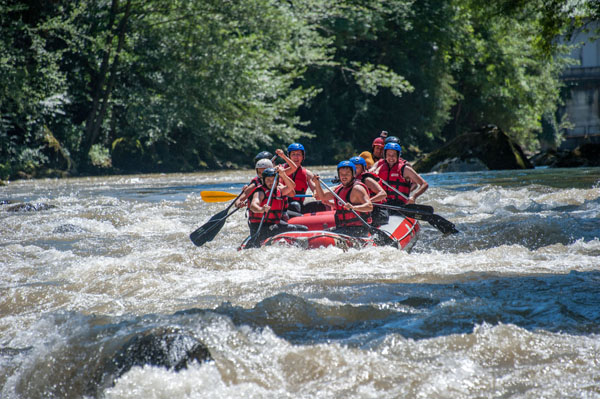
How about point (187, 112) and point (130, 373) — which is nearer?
point (130, 373)

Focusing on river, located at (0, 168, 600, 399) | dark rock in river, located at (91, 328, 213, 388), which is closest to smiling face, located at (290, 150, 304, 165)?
river, located at (0, 168, 600, 399)

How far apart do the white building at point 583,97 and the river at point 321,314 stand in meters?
38.7

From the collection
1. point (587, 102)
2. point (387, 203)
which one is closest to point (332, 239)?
point (387, 203)

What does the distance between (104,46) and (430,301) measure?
1830cm

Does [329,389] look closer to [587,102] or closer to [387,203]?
[387,203]

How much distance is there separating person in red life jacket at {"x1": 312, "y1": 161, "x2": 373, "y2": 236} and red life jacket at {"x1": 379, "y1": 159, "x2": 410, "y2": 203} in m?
1.05

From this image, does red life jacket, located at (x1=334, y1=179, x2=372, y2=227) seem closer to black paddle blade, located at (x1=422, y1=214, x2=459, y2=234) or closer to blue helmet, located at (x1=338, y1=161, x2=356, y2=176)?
blue helmet, located at (x1=338, y1=161, x2=356, y2=176)

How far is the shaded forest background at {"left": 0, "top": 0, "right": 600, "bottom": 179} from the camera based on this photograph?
19.5m

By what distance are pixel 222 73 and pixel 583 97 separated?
32.6 meters

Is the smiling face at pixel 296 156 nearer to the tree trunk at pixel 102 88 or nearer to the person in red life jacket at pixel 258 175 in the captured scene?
the person in red life jacket at pixel 258 175

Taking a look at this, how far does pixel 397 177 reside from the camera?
877 centimetres

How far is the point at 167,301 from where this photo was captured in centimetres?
489

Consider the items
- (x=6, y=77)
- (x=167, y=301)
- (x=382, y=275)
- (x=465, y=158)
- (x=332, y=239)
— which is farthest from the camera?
(x=465, y=158)

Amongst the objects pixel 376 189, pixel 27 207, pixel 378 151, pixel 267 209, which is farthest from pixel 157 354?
pixel 27 207
